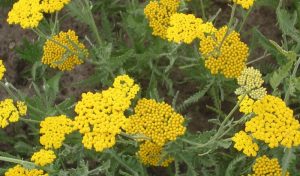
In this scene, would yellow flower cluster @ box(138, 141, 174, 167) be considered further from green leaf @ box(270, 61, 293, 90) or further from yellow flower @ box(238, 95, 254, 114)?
green leaf @ box(270, 61, 293, 90)

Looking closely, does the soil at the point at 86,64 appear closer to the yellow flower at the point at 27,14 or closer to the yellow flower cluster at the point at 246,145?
the yellow flower at the point at 27,14

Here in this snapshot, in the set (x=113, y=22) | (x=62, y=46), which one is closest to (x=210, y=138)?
(x=62, y=46)

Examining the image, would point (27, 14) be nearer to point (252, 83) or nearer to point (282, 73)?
point (252, 83)

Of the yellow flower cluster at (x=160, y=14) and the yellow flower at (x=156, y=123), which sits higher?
the yellow flower cluster at (x=160, y=14)

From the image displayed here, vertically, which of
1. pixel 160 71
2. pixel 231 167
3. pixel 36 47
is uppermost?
pixel 36 47

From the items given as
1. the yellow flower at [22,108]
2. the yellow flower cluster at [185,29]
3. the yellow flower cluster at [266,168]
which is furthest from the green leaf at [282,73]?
the yellow flower at [22,108]

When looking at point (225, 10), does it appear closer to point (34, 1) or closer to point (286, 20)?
point (286, 20)
